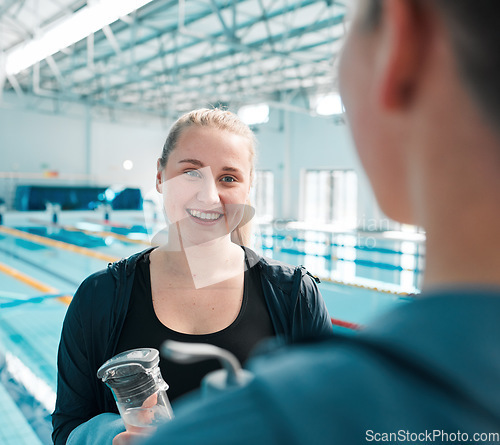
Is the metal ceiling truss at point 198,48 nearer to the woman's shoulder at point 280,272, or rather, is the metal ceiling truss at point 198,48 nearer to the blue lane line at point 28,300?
the blue lane line at point 28,300

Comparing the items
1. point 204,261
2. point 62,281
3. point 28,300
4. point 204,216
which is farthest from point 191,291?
point 62,281

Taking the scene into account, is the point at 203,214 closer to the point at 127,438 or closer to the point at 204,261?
the point at 204,261

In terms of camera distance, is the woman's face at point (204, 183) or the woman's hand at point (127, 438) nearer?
the woman's hand at point (127, 438)

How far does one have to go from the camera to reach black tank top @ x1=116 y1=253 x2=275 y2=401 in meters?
1.25

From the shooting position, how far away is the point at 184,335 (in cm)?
127

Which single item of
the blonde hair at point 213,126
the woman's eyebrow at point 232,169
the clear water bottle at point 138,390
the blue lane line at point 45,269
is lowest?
the blue lane line at point 45,269

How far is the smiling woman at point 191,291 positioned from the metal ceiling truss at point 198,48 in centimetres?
455

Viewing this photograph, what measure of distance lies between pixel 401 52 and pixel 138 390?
814 mm

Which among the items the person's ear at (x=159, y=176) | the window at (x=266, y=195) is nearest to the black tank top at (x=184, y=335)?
the person's ear at (x=159, y=176)

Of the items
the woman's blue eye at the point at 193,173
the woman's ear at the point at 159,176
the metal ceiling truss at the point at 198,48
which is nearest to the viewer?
the woman's blue eye at the point at 193,173

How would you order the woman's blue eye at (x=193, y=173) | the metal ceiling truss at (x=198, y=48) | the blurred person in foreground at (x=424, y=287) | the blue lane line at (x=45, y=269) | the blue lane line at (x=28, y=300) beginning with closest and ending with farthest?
the blurred person in foreground at (x=424, y=287) < the woman's blue eye at (x=193, y=173) < the blue lane line at (x=28, y=300) < the blue lane line at (x=45, y=269) < the metal ceiling truss at (x=198, y=48)

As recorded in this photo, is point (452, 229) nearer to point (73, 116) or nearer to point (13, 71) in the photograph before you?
point (13, 71)

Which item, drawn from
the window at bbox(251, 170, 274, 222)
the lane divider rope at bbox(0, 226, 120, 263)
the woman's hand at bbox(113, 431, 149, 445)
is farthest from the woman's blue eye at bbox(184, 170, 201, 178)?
the window at bbox(251, 170, 274, 222)

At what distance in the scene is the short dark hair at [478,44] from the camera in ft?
0.92
